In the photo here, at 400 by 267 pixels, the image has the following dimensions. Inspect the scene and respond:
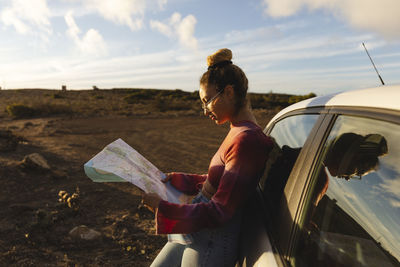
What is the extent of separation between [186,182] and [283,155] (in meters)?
0.67

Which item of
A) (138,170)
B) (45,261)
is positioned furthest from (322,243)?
(45,261)

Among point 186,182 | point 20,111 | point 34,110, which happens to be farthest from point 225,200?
point 34,110

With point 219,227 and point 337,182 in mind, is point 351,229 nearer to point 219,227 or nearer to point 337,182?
point 337,182

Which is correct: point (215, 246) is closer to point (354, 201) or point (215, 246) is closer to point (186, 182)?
point (186, 182)

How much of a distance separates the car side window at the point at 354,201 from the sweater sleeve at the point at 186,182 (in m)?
0.98

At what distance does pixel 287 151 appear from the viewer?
1727 millimetres

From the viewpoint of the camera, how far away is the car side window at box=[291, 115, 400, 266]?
0.82m

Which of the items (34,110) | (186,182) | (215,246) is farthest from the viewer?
(34,110)

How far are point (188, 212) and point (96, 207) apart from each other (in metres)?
3.72

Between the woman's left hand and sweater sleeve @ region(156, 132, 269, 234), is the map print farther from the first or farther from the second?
sweater sleeve @ region(156, 132, 269, 234)

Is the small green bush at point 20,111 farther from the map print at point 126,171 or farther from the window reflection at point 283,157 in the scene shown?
the window reflection at point 283,157

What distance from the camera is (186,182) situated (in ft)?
6.66

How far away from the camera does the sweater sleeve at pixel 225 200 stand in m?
1.37

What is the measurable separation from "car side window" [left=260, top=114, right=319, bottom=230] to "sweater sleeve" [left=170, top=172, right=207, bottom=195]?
1.40 ft
